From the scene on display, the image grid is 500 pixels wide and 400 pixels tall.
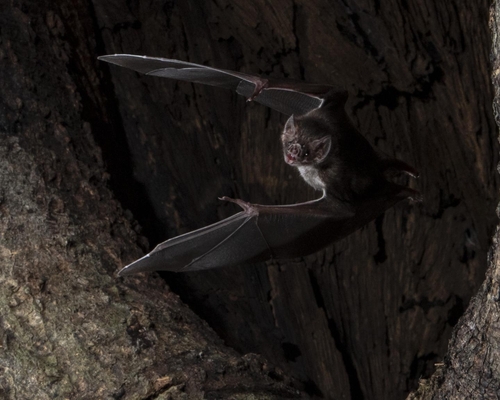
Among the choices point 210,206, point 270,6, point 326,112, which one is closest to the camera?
point 326,112

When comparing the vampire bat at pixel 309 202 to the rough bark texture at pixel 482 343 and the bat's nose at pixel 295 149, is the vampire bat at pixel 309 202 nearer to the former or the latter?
the bat's nose at pixel 295 149

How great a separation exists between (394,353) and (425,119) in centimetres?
126

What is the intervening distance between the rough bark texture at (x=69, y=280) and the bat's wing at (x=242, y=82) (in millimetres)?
405

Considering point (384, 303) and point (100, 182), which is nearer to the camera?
point (100, 182)

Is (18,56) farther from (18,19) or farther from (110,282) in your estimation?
(110,282)

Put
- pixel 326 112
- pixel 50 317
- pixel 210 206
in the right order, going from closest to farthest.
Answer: pixel 50 317
pixel 326 112
pixel 210 206

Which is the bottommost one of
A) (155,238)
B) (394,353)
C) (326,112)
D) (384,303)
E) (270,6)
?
(394,353)

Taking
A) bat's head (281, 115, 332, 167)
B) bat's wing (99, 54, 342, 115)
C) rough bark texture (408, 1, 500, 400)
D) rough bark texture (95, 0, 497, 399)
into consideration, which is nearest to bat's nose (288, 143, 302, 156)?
bat's head (281, 115, 332, 167)

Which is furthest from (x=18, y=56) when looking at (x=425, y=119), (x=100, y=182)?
(x=425, y=119)

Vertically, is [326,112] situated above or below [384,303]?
above

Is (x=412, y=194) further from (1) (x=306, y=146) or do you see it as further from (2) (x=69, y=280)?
(2) (x=69, y=280)

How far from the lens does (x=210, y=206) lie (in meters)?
3.13

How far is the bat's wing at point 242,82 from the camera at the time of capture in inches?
83.0

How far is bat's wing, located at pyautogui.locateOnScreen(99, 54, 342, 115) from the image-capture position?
2.11m
